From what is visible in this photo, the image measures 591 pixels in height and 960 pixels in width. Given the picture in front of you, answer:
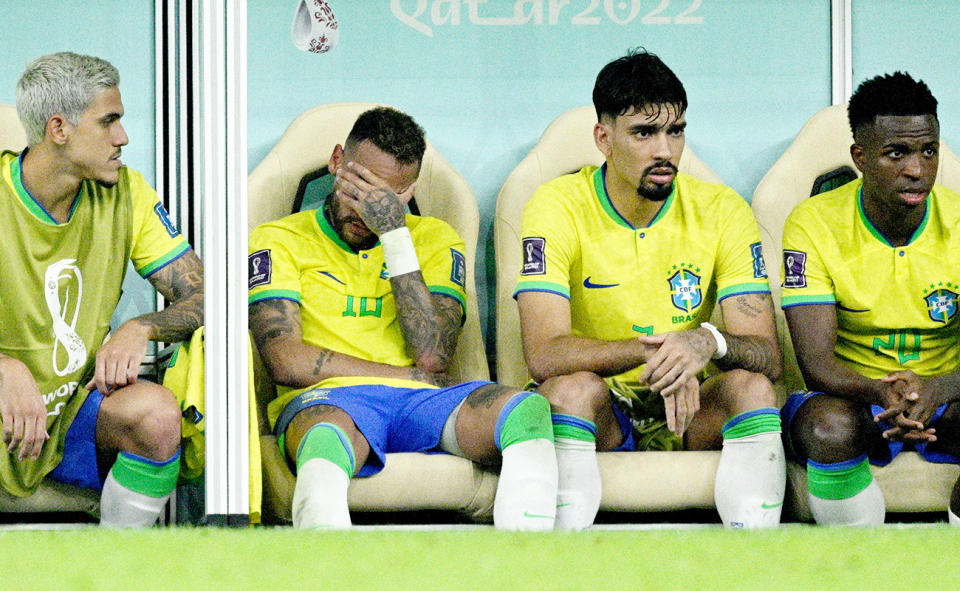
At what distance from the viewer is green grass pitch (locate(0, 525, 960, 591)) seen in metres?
1.01

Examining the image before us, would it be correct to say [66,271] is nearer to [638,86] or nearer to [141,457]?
[141,457]

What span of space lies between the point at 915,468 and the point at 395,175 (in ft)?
3.80

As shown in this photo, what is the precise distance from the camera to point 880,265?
2.45 meters

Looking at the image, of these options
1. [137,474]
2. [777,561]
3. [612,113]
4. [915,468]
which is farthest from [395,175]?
[777,561]

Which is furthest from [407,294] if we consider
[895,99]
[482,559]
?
[482,559]

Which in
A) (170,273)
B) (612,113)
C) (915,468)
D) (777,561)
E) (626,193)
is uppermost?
(612,113)

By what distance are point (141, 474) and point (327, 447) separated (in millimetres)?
337

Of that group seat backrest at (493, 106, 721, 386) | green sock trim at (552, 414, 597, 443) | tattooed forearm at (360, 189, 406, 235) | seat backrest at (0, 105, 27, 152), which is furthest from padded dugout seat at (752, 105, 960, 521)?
seat backrest at (0, 105, 27, 152)

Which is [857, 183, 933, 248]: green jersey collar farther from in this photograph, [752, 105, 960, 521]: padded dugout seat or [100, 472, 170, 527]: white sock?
[100, 472, 170, 527]: white sock

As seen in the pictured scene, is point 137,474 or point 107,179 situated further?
point 107,179

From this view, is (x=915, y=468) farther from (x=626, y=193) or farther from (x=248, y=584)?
(x=248, y=584)

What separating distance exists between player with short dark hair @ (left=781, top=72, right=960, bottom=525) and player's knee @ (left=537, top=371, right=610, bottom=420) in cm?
40

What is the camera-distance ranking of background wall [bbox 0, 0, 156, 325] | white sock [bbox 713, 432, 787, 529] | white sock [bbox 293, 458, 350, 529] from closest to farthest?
white sock [bbox 293, 458, 350, 529]
white sock [bbox 713, 432, 787, 529]
background wall [bbox 0, 0, 156, 325]

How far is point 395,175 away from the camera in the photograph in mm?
2469
